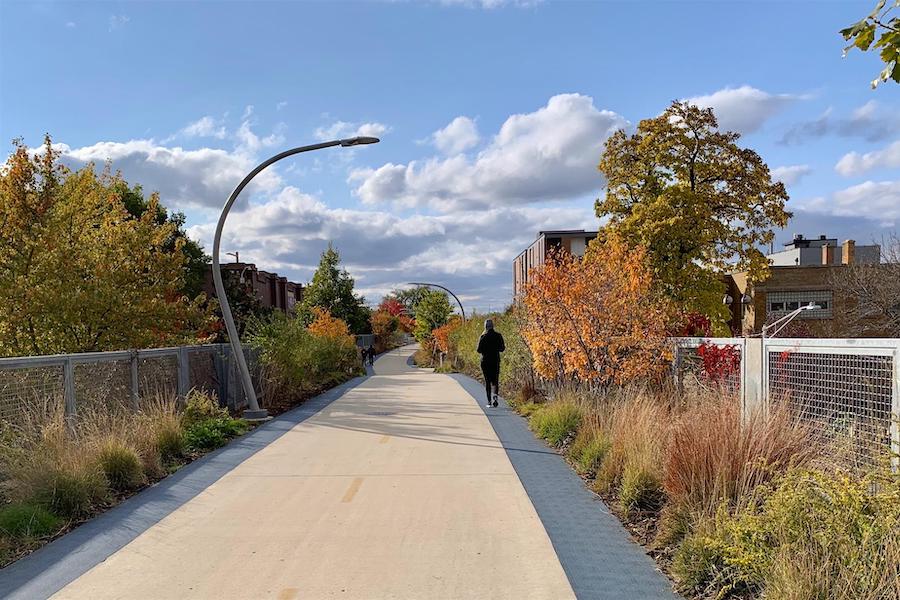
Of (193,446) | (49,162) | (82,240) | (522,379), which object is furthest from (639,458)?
(49,162)

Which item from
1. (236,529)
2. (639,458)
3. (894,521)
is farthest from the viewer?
(639,458)

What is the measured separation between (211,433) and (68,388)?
218 cm

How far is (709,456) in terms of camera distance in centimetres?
510

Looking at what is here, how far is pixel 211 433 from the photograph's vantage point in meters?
9.64

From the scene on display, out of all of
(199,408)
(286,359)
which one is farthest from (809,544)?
(286,359)

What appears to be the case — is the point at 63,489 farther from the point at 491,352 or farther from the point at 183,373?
the point at 491,352

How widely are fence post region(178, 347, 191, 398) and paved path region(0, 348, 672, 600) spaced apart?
120 inches

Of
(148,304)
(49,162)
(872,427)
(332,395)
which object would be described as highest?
(49,162)

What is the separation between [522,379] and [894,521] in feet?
39.9

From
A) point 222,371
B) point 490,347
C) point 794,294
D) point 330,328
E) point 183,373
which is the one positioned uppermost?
point 794,294

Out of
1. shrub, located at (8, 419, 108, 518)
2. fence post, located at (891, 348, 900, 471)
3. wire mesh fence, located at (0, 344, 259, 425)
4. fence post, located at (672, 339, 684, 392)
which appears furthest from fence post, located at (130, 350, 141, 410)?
fence post, located at (891, 348, 900, 471)

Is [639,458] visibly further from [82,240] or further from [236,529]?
[82,240]

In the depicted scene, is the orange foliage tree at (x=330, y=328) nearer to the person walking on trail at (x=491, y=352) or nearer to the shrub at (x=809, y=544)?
the person walking on trail at (x=491, y=352)

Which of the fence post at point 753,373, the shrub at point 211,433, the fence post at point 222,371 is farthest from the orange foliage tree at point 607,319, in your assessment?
the fence post at point 222,371
